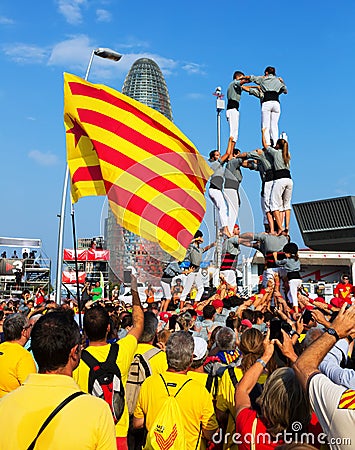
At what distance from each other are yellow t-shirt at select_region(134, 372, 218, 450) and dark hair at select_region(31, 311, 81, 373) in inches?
45.3

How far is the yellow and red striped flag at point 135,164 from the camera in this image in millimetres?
6242

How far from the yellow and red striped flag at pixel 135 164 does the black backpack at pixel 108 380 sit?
2.53 m

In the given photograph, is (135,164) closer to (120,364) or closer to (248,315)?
(248,315)

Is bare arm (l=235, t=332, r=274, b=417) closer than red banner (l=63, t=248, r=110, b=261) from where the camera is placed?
Yes

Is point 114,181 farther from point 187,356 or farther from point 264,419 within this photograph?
point 264,419

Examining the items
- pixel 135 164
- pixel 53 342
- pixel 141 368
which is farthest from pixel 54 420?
pixel 135 164

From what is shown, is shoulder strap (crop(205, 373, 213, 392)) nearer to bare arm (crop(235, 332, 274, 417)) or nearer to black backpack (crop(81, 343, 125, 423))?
black backpack (crop(81, 343, 125, 423))

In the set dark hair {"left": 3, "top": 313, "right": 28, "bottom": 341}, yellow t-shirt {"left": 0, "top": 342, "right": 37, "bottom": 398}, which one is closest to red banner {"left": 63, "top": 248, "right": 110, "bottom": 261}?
dark hair {"left": 3, "top": 313, "right": 28, "bottom": 341}

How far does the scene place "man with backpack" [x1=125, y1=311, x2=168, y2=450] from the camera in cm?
416

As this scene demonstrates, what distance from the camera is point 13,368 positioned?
4.30m

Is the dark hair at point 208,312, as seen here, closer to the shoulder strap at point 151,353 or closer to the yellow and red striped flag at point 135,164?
the yellow and red striped flag at point 135,164

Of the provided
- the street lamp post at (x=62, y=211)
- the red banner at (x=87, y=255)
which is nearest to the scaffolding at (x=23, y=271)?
the red banner at (x=87, y=255)

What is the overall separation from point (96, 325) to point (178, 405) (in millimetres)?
736

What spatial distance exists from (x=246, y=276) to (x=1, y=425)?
826 inches
